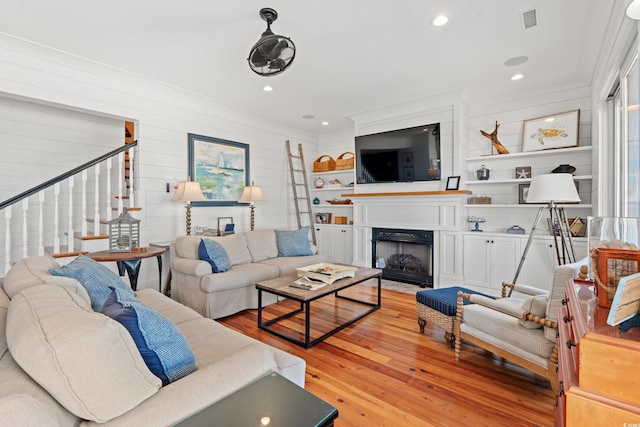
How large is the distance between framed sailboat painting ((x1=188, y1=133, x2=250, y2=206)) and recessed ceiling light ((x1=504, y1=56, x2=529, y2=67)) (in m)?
3.64

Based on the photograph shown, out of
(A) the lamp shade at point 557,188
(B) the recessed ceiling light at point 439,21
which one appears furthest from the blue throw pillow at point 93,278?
(A) the lamp shade at point 557,188

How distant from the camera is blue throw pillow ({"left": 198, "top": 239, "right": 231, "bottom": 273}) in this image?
10.8 ft

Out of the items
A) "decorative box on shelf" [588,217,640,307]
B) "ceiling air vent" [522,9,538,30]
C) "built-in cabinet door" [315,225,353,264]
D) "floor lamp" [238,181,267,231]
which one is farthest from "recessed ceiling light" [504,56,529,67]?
"floor lamp" [238,181,267,231]

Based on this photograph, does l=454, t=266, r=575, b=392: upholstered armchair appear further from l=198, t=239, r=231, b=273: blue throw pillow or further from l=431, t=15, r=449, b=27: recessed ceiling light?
l=198, t=239, r=231, b=273: blue throw pillow

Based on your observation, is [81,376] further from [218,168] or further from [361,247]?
[361,247]

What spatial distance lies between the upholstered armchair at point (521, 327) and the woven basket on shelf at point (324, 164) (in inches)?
157

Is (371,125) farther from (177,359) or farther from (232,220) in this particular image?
(177,359)

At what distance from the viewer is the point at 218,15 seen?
8.13ft

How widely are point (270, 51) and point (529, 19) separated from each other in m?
2.12

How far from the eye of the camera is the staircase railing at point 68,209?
10.3 ft

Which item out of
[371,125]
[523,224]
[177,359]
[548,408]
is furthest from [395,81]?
[177,359]

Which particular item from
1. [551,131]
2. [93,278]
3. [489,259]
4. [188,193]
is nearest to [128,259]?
[188,193]

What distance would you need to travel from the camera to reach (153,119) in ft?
12.7

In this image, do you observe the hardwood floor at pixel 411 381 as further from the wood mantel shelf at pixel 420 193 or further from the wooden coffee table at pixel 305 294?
the wood mantel shelf at pixel 420 193
